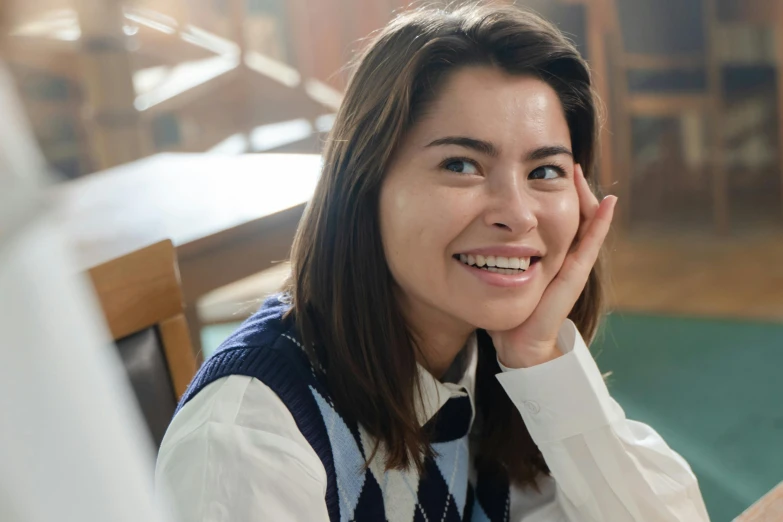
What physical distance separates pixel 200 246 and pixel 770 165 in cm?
383

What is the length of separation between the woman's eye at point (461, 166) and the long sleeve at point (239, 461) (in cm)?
31

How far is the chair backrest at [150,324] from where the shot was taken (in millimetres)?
985

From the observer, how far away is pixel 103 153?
10.4 ft

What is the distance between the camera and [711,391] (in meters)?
2.50

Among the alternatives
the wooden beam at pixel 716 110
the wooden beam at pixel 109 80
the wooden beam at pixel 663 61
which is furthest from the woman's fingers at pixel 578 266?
the wooden beam at pixel 663 61

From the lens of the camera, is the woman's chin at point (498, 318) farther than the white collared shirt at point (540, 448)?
Yes

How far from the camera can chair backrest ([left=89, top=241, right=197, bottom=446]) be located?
0.98m

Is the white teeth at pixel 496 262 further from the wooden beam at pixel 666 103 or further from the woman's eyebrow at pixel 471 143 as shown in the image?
the wooden beam at pixel 666 103

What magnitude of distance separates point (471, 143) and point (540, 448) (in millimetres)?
378

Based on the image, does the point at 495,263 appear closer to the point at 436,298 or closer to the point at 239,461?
the point at 436,298

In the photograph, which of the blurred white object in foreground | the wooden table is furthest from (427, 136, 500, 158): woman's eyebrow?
the blurred white object in foreground

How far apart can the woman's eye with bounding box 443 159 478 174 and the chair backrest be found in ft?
1.11

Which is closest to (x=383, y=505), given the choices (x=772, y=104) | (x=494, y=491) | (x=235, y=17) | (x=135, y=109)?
(x=494, y=491)

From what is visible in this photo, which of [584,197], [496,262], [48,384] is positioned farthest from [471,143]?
[48,384]
